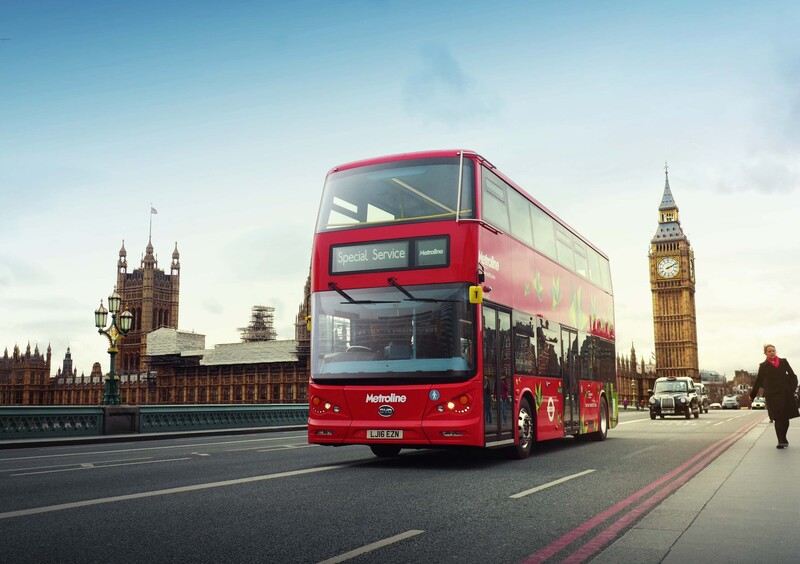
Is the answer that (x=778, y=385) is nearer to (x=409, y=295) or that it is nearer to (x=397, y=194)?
(x=409, y=295)

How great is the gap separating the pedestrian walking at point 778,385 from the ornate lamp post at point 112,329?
715 inches

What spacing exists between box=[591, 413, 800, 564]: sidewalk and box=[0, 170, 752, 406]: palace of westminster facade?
83.1 m

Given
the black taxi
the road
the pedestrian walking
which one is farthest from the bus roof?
the black taxi

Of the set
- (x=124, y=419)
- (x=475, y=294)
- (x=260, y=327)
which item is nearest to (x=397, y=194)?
(x=475, y=294)

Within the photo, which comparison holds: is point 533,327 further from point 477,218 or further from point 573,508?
point 573,508

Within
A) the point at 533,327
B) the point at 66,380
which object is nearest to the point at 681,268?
the point at 66,380

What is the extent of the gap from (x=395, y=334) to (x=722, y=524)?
5260 mm

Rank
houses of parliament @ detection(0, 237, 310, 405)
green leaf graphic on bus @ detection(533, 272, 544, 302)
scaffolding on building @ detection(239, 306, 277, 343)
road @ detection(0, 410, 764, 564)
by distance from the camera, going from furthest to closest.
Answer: scaffolding on building @ detection(239, 306, 277, 343), houses of parliament @ detection(0, 237, 310, 405), green leaf graphic on bus @ detection(533, 272, 544, 302), road @ detection(0, 410, 764, 564)

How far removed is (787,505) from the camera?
7.08m

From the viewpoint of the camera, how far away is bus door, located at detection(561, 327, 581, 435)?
14359 millimetres

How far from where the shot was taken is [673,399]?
3431 cm

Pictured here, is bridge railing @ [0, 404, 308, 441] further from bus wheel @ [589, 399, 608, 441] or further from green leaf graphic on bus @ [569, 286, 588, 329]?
green leaf graphic on bus @ [569, 286, 588, 329]

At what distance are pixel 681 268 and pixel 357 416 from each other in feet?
436

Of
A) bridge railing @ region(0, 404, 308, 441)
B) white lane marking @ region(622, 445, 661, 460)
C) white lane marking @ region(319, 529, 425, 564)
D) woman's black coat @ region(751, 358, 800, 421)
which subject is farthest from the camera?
bridge railing @ region(0, 404, 308, 441)
